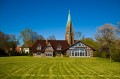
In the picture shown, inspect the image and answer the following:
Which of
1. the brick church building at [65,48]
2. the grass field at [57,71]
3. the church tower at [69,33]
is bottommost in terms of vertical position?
the grass field at [57,71]

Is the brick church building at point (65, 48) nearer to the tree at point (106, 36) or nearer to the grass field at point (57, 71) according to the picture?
the tree at point (106, 36)

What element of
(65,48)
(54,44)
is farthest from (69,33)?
(65,48)

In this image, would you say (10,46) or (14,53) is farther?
(10,46)

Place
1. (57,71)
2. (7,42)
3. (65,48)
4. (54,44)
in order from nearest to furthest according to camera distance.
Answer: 1. (57,71)
2. (65,48)
3. (54,44)
4. (7,42)

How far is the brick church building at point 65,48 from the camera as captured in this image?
233ft

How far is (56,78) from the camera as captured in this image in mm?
17328

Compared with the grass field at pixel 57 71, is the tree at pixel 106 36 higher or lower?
higher

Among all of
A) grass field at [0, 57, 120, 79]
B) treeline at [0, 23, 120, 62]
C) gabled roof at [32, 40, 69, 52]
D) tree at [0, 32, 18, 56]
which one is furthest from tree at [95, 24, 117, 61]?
tree at [0, 32, 18, 56]

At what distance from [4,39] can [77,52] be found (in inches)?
1408

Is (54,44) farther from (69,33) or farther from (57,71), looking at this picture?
(57,71)

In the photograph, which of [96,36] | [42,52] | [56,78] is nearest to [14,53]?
[42,52]

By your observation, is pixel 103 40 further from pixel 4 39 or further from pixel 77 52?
pixel 4 39

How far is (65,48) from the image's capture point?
76312mm

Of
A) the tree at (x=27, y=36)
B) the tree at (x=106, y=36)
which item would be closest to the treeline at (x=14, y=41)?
the tree at (x=27, y=36)
